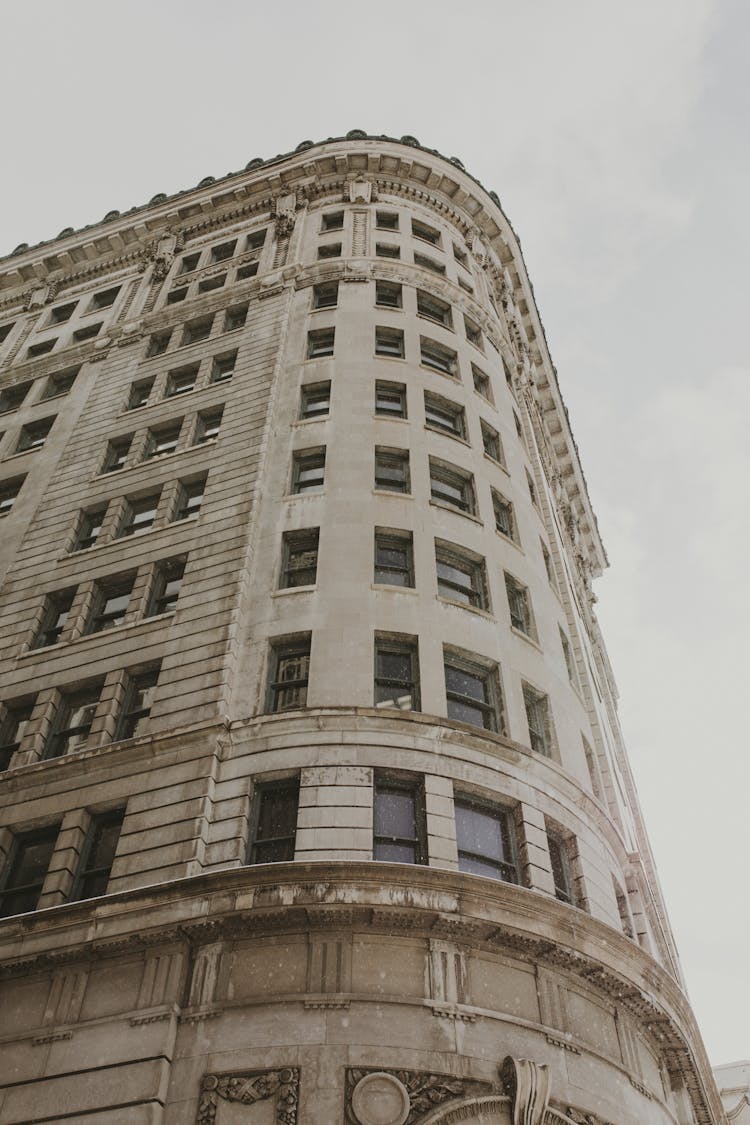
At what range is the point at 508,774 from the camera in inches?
775

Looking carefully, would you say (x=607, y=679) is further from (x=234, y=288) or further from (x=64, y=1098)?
(x=64, y=1098)

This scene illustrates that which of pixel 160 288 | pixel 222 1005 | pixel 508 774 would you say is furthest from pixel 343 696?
pixel 160 288

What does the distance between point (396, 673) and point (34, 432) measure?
840 inches

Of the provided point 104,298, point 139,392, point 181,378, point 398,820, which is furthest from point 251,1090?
point 104,298

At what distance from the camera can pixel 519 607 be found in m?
25.8

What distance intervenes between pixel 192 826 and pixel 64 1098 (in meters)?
4.86

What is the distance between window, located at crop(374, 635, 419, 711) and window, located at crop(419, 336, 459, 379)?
1451 centimetres

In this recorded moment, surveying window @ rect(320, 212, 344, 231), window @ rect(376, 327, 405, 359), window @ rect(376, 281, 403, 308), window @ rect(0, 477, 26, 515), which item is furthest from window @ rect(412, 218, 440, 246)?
window @ rect(0, 477, 26, 515)

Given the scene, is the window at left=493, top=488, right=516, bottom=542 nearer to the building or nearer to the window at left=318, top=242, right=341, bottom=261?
the building

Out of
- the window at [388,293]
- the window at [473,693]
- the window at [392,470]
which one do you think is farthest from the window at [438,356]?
the window at [473,693]

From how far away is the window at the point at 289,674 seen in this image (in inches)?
812

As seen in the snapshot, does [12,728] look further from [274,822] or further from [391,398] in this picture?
[391,398]

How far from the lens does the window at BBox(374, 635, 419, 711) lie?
67.9 ft

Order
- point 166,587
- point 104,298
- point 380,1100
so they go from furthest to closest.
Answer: point 104,298 → point 166,587 → point 380,1100
